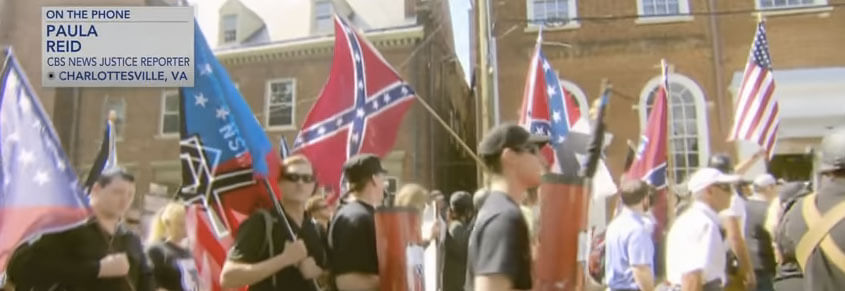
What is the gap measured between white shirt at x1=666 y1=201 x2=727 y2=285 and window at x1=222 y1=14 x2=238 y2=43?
10400 millimetres

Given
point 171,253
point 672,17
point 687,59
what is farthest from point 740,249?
point 672,17

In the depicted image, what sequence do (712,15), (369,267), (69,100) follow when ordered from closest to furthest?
(369,267)
(712,15)
(69,100)

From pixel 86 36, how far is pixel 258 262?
2.96 metres

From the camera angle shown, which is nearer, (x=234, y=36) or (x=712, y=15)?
(x=712, y=15)

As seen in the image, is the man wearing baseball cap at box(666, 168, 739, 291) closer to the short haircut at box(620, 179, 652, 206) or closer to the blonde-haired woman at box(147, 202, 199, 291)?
the short haircut at box(620, 179, 652, 206)

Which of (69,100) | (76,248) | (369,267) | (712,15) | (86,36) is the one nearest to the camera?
(369,267)

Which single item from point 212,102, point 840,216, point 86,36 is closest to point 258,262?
point 212,102

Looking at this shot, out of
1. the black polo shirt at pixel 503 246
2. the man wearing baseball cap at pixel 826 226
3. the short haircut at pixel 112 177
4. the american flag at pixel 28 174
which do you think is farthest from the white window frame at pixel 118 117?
the man wearing baseball cap at pixel 826 226

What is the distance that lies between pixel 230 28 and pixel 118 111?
4979mm

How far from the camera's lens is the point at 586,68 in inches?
451

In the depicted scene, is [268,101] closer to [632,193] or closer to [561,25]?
[561,25]

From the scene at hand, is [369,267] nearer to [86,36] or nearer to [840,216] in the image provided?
[840,216]

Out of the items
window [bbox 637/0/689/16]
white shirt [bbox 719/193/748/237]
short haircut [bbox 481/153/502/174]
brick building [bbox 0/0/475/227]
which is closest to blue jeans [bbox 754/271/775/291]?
white shirt [bbox 719/193/748/237]

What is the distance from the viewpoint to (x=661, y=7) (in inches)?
456
